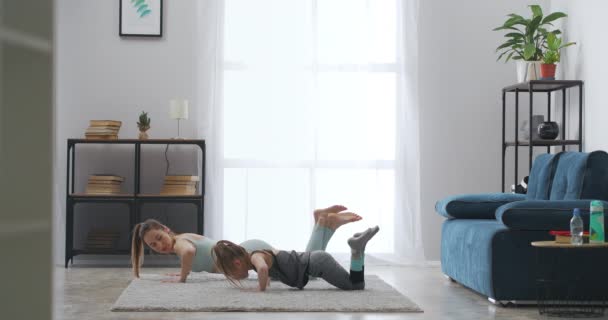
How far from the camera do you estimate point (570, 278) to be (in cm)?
438

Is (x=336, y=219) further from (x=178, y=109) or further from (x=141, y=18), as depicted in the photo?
(x=141, y=18)

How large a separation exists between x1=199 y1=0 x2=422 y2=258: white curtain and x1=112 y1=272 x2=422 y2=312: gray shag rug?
5.02 feet

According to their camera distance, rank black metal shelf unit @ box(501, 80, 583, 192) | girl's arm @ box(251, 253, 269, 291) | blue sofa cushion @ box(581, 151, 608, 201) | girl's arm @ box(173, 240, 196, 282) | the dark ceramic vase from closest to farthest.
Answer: blue sofa cushion @ box(581, 151, 608, 201) < girl's arm @ box(251, 253, 269, 291) < girl's arm @ box(173, 240, 196, 282) < black metal shelf unit @ box(501, 80, 583, 192) < the dark ceramic vase

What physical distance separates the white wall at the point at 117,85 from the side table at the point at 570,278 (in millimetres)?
Answer: 3195

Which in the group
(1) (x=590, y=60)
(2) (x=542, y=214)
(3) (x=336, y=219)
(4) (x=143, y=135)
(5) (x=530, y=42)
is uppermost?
(5) (x=530, y=42)

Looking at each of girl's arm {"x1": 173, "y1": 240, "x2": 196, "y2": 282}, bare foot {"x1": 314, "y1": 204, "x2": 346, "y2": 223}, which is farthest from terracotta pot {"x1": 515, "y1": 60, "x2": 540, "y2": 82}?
girl's arm {"x1": 173, "y1": 240, "x2": 196, "y2": 282}

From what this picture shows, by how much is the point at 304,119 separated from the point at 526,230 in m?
2.74

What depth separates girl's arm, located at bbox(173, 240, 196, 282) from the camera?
507 centimetres

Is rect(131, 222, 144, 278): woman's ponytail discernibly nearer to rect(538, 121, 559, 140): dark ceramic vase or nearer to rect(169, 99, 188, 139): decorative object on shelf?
rect(169, 99, 188, 139): decorative object on shelf

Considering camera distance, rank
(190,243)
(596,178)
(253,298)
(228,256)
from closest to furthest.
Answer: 1. (253,298)
2. (596,178)
3. (228,256)
4. (190,243)

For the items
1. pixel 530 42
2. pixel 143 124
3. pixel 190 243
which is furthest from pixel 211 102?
pixel 530 42
